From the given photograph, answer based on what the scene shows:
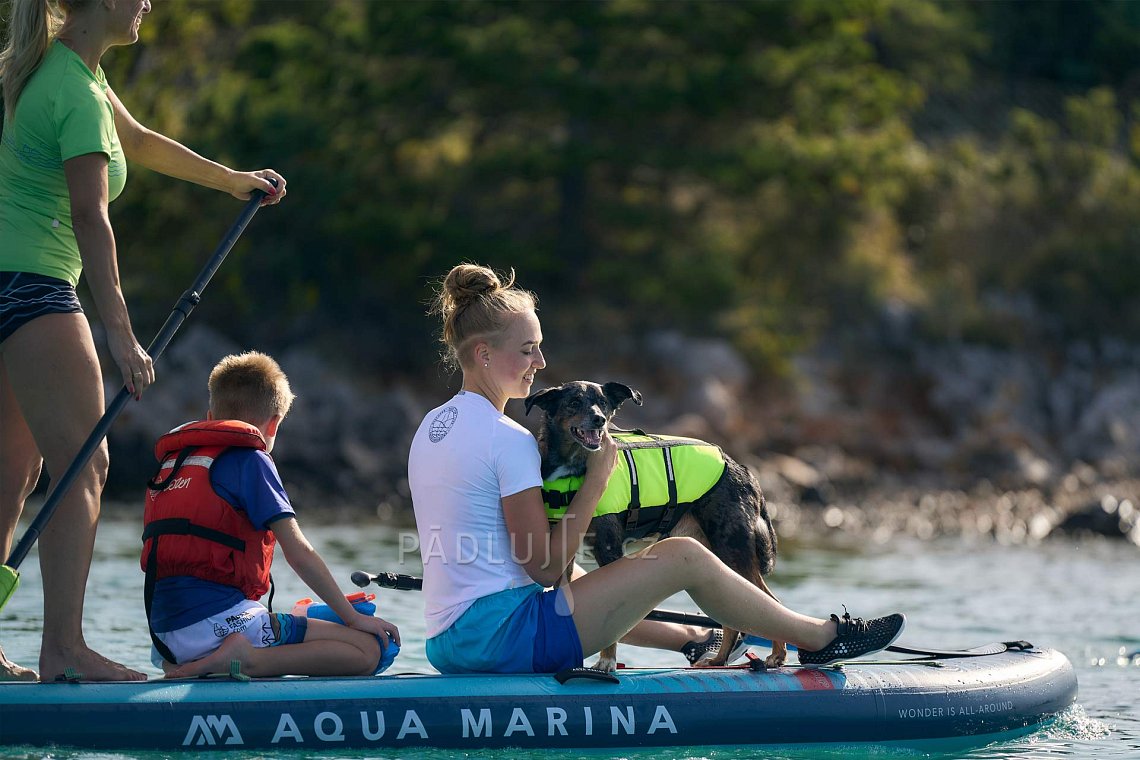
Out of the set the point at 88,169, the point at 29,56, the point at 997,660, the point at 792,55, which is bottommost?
the point at 997,660

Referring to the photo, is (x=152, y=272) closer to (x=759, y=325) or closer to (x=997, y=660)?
(x=759, y=325)

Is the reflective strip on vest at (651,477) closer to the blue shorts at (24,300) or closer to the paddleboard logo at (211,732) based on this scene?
the paddleboard logo at (211,732)

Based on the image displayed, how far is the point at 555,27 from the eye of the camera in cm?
2022

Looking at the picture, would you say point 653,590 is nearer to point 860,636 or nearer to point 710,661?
point 860,636

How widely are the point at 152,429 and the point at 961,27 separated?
65.6ft

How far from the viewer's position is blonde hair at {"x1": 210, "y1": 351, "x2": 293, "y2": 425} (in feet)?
15.7

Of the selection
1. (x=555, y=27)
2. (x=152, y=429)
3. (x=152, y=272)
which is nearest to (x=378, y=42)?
(x=555, y=27)

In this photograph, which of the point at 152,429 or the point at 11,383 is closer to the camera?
the point at 11,383

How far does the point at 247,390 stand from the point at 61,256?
2.45ft

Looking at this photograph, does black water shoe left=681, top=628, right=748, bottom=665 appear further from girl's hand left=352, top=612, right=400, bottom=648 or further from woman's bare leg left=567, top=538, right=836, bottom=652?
girl's hand left=352, top=612, right=400, bottom=648

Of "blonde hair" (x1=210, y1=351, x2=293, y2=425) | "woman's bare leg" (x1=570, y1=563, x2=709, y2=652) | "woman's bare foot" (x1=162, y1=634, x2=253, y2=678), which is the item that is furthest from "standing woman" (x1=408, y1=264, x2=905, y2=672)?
"woman's bare leg" (x1=570, y1=563, x2=709, y2=652)

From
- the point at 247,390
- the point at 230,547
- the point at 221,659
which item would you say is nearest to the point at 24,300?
the point at 247,390

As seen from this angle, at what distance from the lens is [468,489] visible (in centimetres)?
459

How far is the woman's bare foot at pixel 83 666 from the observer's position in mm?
4641
